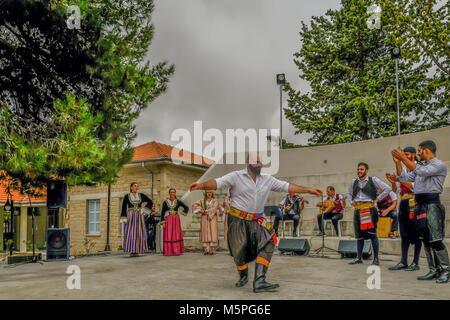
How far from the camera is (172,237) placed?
11.7m

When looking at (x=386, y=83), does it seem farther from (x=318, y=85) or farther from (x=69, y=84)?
(x=69, y=84)

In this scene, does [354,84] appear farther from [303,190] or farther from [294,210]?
[303,190]

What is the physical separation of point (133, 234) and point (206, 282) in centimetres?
539

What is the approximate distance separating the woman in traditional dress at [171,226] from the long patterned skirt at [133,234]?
2.16 ft

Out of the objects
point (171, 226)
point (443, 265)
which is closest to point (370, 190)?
point (443, 265)

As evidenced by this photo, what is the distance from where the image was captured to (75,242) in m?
20.3

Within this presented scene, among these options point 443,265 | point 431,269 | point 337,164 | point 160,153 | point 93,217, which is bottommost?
point 93,217

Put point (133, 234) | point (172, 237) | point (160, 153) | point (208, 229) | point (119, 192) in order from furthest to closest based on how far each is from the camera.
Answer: point (160, 153), point (119, 192), point (208, 229), point (172, 237), point (133, 234)

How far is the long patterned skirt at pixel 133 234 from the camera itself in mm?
11195

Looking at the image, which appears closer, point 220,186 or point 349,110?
point 220,186
